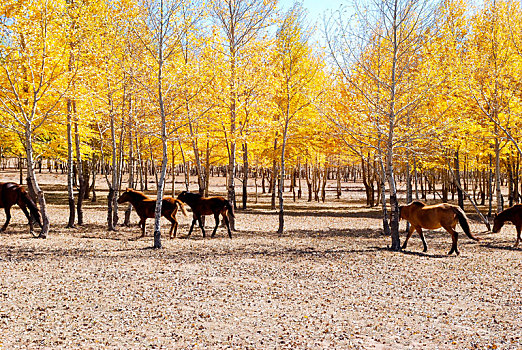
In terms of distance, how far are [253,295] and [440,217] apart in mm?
6282

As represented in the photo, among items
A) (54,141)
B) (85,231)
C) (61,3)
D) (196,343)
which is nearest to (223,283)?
(196,343)

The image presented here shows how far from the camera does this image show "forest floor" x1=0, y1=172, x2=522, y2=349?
5477mm

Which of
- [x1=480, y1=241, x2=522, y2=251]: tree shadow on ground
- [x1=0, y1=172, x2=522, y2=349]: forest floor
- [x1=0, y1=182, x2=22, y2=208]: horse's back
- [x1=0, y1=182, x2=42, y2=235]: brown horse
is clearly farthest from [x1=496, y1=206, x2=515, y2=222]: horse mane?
[x1=0, y1=182, x2=22, y2=208]: horse's back

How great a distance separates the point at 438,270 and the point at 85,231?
1096 cm

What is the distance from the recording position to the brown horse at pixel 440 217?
11180 mm

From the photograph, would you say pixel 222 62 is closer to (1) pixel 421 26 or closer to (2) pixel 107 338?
(1) pixel 421 26

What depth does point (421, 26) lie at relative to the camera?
461 inches

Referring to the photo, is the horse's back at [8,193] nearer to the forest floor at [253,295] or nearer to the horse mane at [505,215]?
the forest floor at [253,295]

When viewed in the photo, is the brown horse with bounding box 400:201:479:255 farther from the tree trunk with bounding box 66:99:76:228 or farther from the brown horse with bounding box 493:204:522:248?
the tree trunk with bounding box 66:99:76:228

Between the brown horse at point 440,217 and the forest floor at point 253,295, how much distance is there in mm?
657

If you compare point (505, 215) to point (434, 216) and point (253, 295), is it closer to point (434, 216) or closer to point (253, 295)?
point (434, 216)

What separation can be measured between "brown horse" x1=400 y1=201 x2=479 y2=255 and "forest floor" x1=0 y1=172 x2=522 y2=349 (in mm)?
657

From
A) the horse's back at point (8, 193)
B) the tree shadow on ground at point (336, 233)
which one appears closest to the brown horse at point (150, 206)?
the horse's back at point (8, 193)

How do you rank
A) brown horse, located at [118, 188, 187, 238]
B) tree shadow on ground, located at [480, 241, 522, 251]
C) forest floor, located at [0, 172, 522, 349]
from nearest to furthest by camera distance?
1. forest floor, located at [0, 172, 522, 349]
2. tree shadow on ground, located at [480, 241, 522, 251]
3. brown horse, located at [118, 188, 187, 238]
